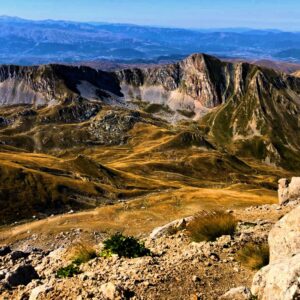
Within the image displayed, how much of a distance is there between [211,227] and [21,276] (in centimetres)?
884

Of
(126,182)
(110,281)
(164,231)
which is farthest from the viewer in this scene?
(126,182)

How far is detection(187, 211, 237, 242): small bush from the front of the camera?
21.2 meters

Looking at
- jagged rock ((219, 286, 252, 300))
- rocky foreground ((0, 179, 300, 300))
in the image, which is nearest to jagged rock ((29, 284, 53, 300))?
rocky foreground ((0, 179, 300, 300))

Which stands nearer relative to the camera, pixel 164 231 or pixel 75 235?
pixel 164 231

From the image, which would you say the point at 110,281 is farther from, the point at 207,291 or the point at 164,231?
the point at 164,231

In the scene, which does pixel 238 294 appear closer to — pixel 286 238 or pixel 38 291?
pixel 286 238

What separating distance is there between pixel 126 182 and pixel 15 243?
54.6 meters

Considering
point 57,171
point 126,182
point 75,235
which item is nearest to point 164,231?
point 75,235

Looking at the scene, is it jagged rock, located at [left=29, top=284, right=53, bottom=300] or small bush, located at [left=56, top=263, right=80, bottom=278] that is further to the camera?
small bush, located at [left=56, top=263, right=80, bottom=278]

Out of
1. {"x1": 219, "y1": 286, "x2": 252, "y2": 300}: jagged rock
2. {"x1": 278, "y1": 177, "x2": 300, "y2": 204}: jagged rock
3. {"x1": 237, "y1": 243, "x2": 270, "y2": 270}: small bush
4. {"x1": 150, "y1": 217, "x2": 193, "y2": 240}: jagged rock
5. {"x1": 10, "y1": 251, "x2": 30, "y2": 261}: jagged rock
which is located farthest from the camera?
{"x1": 278, "y1": 177, "x2": 300, "y2": 204}: jagged rock

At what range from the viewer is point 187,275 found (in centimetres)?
1681

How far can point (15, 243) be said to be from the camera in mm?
54812

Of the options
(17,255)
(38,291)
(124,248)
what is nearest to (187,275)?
(124,248)

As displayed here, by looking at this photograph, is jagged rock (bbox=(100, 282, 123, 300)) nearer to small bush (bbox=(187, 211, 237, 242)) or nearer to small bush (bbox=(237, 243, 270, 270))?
small bush (bbox=(237, 243, 270, 270))
